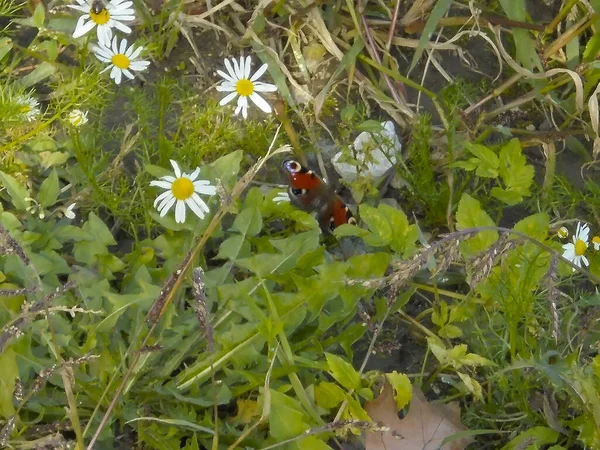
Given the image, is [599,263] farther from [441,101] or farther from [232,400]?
[232,400]

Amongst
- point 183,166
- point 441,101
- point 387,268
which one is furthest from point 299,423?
point 441,101

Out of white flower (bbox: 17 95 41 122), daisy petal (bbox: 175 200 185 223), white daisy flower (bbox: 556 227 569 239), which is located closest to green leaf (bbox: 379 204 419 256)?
white daisy flower (bbox: 556 227 569 239)

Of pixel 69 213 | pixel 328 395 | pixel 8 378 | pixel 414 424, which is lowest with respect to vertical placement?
pixel 414 424

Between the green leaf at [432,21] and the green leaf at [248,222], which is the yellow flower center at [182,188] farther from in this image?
the green leaf at [432,21]

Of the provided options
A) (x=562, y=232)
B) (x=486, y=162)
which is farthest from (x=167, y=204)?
(x=562, y=232)

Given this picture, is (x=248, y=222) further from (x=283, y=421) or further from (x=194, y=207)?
A: (x=283, y=421)

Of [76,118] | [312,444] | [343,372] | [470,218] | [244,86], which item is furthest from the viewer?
[244,86]

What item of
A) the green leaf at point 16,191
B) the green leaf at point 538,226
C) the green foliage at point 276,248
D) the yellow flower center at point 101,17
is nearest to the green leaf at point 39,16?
the green foliage at point 276,248

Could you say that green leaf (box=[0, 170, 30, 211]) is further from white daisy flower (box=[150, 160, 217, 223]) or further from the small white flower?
the small white flower
